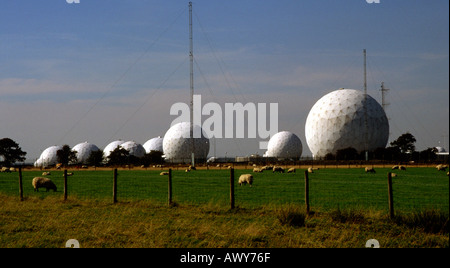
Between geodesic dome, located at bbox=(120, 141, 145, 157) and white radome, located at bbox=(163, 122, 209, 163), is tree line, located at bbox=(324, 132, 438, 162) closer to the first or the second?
white radome, located at bbox=(163, 122, 209, 163)

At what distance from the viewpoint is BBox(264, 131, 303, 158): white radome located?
115625 millimetres

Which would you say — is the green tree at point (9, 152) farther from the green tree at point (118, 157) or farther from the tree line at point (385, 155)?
the tree line at point (385, 155)

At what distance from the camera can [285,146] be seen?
11600cm

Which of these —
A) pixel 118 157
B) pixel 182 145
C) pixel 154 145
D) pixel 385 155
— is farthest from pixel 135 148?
pixel 385 155

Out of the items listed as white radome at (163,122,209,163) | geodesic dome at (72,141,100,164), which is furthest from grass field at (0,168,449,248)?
geodesic dome at (72,141,100,164)

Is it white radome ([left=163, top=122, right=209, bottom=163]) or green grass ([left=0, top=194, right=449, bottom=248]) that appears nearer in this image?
green grass ([left=0, top=194, right=449, bottom=248])

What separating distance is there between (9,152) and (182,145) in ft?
125

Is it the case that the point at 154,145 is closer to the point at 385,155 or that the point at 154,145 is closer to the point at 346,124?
the point at 346,124

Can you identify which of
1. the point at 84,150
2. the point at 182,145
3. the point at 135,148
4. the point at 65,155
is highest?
the point at 182,145

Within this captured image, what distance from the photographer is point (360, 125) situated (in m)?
86.3

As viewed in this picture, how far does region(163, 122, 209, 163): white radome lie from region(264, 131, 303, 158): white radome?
55.0 feet

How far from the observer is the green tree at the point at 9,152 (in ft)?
279
